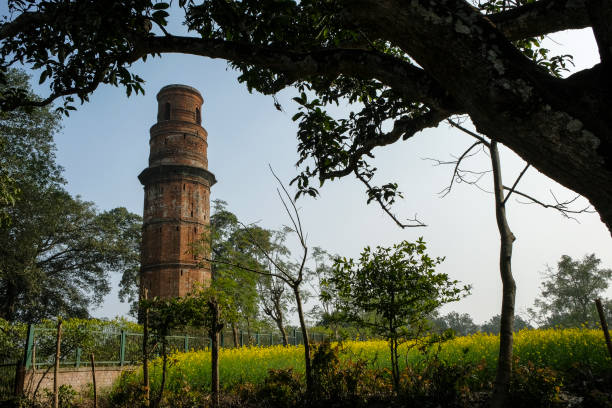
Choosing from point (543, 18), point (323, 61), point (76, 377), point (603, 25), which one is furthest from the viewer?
point (76, 377)

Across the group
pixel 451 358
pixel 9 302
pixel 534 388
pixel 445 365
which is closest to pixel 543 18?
pixel 534 388

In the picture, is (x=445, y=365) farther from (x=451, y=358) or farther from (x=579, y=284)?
(x=579, y=284)

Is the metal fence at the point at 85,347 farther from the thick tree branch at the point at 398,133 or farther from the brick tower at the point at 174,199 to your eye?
the brick tower at the point at 174,199

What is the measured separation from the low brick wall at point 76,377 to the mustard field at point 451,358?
2026 mm

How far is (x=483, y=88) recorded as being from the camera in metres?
1.90

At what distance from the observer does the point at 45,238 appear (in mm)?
27078

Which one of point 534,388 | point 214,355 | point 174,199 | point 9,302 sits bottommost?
point 534,388

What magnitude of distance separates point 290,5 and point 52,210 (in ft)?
85.0

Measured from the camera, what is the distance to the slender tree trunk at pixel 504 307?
4789 mm

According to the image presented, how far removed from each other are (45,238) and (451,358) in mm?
26733

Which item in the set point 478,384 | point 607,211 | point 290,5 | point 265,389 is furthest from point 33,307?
point 607,211

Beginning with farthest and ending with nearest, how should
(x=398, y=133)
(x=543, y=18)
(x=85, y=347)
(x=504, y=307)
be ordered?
(x=85, y=347)
(x=504, y=307)
(x=398, y=133)
(x=543, y=18)

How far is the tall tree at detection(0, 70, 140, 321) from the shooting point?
928 inches

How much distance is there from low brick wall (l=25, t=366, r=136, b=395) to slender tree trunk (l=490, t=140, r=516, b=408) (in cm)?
1009
